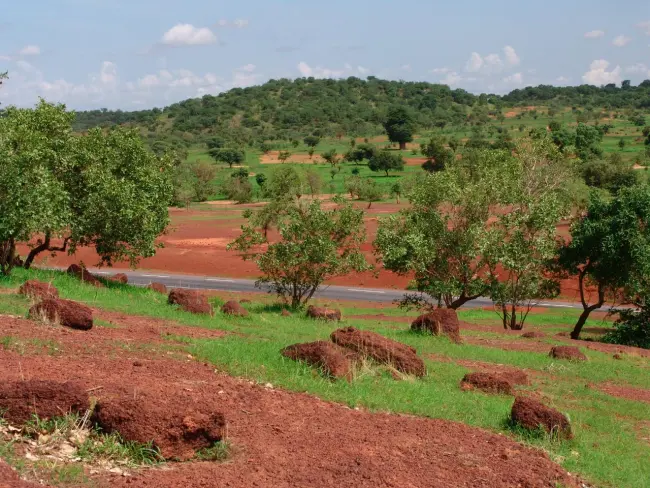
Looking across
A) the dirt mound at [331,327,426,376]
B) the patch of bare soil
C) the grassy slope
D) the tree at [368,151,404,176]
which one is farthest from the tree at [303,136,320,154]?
the patch of bare soil

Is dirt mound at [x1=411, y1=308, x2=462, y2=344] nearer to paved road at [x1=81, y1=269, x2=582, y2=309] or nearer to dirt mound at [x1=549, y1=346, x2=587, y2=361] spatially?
dirt mound at [x1=549, y1=346, x2=587, y2=361]

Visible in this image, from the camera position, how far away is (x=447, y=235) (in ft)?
82.0

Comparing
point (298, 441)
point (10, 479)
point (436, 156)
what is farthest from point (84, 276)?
point (436, 156)

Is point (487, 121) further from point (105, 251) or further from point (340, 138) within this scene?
point (105, 251)

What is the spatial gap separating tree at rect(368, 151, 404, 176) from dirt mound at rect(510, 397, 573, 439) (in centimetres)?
8818

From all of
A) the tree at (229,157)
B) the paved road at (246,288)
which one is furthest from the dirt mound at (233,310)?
the tree at (229,157)

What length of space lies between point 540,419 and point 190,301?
11.4 metres

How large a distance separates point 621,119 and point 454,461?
469ft

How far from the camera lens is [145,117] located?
18612cm

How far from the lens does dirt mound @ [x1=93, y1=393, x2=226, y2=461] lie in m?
6.88

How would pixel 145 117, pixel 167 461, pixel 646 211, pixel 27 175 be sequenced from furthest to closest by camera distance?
pixel 145 117
pixel 646 211
pixel 27 175
pixel 167 461

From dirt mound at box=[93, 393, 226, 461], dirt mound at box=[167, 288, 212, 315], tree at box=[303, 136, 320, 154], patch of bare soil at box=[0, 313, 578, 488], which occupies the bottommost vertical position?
dirt mound at box=[167, 288, 212, 315]

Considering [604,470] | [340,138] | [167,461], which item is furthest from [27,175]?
[340,138]

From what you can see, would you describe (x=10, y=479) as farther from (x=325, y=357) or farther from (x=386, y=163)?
(x=386, y=163)
